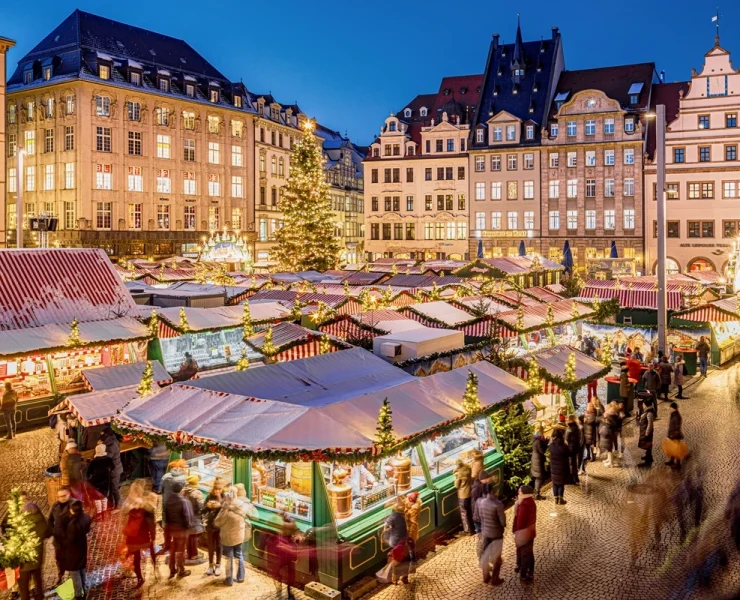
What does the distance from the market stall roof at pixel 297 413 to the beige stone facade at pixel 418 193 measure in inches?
2013

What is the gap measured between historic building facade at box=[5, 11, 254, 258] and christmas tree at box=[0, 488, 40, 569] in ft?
159

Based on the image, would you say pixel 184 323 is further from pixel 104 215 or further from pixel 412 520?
pixel 104 215

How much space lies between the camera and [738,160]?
5066 cm

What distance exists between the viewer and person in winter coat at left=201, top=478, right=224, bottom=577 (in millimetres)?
10008

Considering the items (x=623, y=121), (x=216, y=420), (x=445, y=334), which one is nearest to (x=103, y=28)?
(x=623, y=121)

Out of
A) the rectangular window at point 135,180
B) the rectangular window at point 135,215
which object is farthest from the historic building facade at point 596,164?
the rectangular window at point 135,215

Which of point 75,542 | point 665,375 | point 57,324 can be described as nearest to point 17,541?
point 75,542

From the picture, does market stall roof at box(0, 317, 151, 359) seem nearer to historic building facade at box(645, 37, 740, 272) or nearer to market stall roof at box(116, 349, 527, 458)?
market stall roof at box(116, 349, 527, 458)

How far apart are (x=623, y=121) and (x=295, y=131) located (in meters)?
31.8

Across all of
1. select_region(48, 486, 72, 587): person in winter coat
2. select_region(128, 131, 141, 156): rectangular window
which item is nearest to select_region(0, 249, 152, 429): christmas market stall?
select_region(48, 486, 72, 587): person in winter coat

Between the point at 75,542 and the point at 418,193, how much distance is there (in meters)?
58.4

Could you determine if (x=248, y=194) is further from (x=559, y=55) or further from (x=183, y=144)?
(x=559, y=55)

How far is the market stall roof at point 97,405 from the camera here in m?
14.4

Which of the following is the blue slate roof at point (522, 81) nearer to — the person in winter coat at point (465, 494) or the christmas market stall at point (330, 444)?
the christmas market stall at point (330, 444)
